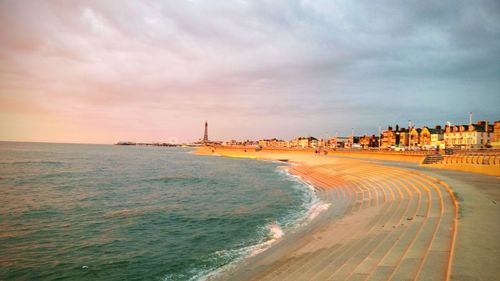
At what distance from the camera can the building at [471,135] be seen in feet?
290

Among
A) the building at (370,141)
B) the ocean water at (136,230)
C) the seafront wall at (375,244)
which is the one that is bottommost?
the ocean water at (136,230)

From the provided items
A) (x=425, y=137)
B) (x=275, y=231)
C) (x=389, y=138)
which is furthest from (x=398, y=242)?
(x=389, y=138)

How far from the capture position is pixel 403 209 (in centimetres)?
1297

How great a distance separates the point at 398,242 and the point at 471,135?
102 m

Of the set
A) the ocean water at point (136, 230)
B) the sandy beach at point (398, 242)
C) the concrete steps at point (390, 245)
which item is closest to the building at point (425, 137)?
the ocean water at point (136, 230)

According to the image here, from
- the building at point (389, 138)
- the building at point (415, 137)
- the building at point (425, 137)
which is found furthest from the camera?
the building at point (389, 138)

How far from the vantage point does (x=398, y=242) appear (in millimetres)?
8117

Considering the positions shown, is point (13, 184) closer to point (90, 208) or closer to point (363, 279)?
point (90, 208)

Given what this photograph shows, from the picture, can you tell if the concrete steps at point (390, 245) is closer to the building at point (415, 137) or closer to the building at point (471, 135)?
the building at point (471, 135)

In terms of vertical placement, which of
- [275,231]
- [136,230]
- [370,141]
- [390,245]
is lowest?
[136,230]

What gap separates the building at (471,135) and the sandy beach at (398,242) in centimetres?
8731

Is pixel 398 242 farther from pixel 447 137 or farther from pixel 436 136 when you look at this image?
pixel 436 136

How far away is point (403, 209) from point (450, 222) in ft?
14.1

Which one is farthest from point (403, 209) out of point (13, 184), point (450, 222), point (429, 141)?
point (429, 141)
